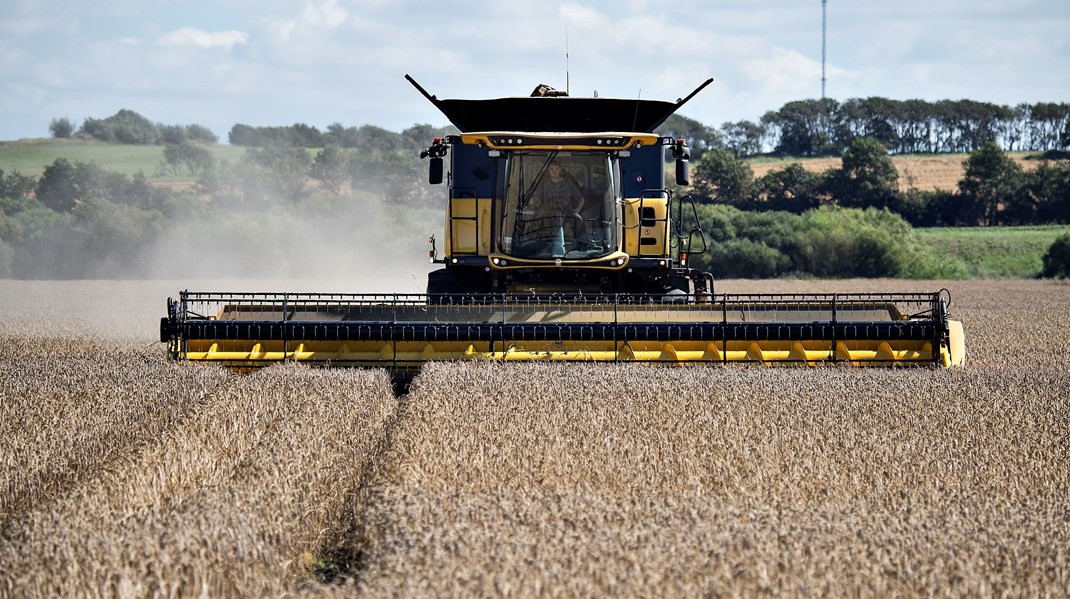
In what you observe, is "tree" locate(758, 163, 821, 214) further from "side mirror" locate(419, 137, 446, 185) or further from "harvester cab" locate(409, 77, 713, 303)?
"side mirror" locate(419, 137, 446, 185)

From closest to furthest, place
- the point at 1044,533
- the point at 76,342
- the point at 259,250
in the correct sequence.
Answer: the point at 1044,533 < the point at 76,342 < the point at 259,250

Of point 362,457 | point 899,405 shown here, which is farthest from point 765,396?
point 362,457

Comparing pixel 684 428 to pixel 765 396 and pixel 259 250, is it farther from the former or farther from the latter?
pixel 259 250

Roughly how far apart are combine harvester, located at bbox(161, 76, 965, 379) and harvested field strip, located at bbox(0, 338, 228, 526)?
2.20 feet

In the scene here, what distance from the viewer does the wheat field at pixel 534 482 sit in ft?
15.2

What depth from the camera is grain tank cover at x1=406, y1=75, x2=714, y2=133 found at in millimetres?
12203

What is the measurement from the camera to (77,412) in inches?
323

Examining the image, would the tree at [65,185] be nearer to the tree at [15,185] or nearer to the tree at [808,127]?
the tree at [15,185]

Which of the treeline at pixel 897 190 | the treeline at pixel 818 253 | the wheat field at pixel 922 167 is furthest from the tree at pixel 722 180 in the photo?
the treeline at pixel 818 253

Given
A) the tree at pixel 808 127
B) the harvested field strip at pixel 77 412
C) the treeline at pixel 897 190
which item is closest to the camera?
the harvested field strip at pixel 77 412

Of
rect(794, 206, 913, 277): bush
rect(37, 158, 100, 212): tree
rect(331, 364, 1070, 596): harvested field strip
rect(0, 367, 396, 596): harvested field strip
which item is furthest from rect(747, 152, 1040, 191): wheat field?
rect(0, 367, 396, 596): harvested field strip

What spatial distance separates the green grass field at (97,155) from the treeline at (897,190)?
24268mm

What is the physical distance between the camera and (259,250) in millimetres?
40281

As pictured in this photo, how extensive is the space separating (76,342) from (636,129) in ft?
25.5
